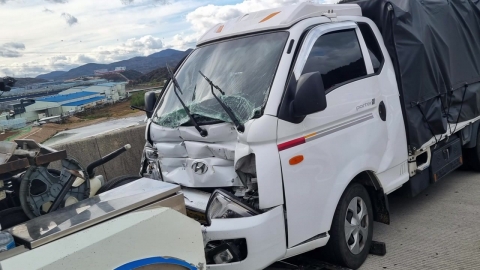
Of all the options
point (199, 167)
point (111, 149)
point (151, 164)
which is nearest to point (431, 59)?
point (199, 167)

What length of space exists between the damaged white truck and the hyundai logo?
0.07 feet

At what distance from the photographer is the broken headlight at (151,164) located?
4417mm

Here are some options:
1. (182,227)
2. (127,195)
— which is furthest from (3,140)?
(182,227)

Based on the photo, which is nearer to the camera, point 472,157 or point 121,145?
point 121,145

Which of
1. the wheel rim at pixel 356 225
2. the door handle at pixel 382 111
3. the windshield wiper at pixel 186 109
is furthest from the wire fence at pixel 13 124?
the door handle at pixel 382 111

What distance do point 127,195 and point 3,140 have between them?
3.80 feet

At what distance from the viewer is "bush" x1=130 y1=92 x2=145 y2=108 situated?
510 cm

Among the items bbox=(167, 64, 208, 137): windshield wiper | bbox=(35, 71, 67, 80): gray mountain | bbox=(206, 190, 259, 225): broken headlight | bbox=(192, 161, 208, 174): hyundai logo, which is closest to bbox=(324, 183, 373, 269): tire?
bbox=(206, 190, 259, 225): broken headlight

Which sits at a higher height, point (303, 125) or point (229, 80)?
point (229, 80)

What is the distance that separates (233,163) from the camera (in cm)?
370

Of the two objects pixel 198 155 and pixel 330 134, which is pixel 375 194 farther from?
pixel 198 155

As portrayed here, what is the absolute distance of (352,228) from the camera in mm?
4062

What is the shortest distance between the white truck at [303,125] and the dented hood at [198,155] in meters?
0.01

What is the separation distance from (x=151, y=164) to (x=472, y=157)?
475cm
